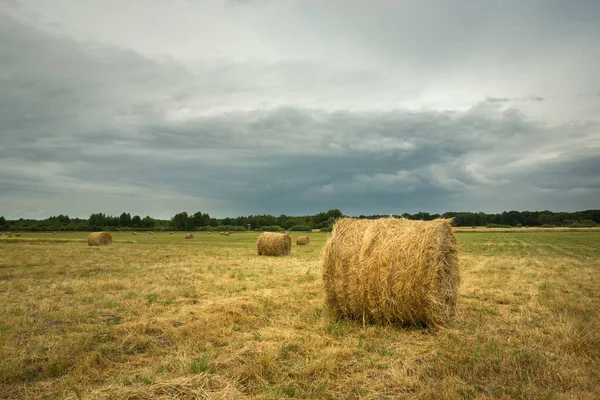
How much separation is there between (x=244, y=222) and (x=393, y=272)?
11994 centimetres

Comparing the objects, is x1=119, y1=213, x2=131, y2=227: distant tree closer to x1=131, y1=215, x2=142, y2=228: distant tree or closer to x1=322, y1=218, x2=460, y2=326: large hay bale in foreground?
x1=131, y1=215, x2=142, y2=228: distant tree

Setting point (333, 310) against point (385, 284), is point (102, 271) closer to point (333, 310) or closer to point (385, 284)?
point (333, 310)

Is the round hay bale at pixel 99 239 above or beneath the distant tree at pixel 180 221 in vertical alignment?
beneath

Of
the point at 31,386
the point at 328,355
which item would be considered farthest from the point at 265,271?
the point at 31,386

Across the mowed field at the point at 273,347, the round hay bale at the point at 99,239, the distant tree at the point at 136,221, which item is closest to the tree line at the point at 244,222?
the distant tree at the point at 136,221

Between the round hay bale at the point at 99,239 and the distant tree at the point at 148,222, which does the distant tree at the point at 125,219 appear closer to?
the distant tree at the point at 148,222

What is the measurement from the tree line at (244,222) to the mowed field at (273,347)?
77.9 metres

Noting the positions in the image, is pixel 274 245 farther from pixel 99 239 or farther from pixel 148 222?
pixel 148 222

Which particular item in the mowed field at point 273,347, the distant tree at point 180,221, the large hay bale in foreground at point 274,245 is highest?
the distant tree at point 180,221

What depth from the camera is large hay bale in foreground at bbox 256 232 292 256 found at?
2561cm

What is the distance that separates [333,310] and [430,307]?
2086 mm

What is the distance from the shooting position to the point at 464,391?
4.88 m

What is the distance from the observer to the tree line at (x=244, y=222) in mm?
99250

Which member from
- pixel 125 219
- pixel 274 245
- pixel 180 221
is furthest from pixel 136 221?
pixel 274 245
